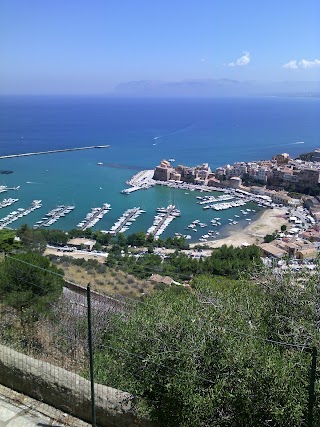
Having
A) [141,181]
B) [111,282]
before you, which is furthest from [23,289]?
[141,181]

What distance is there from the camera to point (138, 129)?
79812 mm

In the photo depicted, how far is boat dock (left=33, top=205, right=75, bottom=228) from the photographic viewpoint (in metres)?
28.1

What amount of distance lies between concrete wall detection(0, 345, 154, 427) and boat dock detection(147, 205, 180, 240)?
23.4 meters

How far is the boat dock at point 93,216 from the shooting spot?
2830 cm

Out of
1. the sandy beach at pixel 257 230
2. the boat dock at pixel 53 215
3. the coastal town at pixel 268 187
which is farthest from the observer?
the coastal town at pixel 268 187

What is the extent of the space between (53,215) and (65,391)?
92.6 ft

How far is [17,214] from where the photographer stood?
96.6 feet

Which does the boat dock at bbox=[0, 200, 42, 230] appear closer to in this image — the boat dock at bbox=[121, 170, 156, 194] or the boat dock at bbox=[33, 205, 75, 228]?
the boat dock at bbox=[33, 205, 75, 228]

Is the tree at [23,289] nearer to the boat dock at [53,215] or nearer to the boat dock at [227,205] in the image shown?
the boat dock at [53,215]

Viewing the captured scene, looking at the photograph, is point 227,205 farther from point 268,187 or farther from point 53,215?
point 53,215

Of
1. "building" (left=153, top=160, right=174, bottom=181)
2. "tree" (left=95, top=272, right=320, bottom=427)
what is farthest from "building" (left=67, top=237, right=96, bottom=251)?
"tree" (left=95, top=272, right=320, bottom=427)

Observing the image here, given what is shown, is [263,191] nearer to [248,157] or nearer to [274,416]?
[248,157]

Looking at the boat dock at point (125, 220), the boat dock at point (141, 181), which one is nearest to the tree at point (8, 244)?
the boat dock at point (125, 220)

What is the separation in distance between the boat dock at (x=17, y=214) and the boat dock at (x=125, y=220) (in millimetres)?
6492
